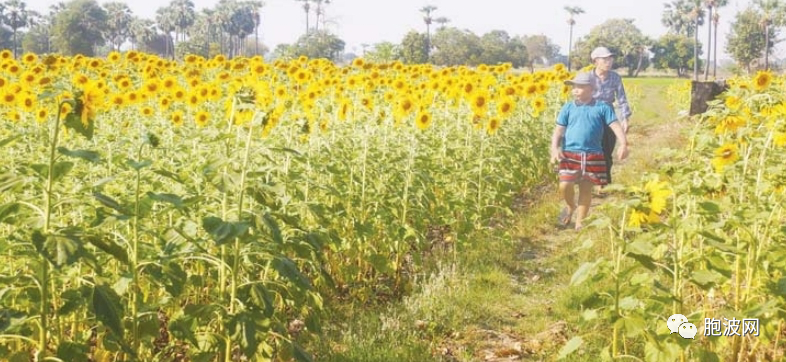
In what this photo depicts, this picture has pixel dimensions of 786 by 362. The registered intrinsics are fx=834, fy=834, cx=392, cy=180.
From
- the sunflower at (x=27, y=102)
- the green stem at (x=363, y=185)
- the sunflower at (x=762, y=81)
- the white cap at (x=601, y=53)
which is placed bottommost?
the green stem at (x=363, y=185)

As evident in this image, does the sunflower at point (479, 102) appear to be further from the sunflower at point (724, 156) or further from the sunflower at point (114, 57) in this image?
the sunflower at point (114, 57)

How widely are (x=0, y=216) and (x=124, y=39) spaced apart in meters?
132

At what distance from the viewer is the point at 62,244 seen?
2.09 m

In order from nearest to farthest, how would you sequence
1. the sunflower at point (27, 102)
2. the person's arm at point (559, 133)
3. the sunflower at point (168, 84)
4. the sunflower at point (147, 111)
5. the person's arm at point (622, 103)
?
the sunflower at point (27, 102)
the sunflower at point (147, 111)
the person's arm at point (559, 133)
the sunflower at point (168, 84)
the person's arm at point (622, 103)

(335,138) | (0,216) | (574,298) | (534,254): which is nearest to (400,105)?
(335,138)

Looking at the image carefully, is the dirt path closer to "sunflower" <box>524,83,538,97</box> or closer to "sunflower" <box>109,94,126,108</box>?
"sunflower" <box>524,83,538,97</box>

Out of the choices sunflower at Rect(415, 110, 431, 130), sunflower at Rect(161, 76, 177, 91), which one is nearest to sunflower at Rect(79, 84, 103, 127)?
sunflower at Rect(415, 110, 431, 130)

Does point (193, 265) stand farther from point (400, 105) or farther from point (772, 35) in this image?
point (772, 35)

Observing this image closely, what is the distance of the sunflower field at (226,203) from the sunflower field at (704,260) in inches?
41.1

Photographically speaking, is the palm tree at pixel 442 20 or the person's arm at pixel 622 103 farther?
the palm tree at pixel 442 20

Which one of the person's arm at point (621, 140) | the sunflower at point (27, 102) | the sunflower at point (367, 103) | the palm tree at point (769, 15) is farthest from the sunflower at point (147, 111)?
the palm tree at point (769, 15)

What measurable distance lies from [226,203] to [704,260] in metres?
1.76

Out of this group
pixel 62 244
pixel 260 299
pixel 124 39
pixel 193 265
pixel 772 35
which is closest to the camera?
pixel 62 244

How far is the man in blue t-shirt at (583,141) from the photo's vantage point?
21.1 feet
